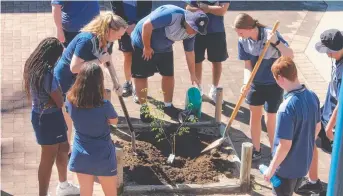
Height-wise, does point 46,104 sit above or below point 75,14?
below

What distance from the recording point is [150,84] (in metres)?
8.53

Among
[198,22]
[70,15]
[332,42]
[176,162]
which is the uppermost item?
[332,42]

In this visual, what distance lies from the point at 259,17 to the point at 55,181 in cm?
561

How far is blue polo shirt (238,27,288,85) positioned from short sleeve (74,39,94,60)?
63.2 inches

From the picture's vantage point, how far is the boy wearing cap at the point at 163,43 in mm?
6867

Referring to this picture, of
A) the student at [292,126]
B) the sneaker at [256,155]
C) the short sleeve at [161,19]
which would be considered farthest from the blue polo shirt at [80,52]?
the sneaker at [256,155]

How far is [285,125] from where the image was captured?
16.2 feet

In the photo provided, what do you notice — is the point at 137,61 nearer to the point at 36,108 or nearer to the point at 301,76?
the point at 36,108

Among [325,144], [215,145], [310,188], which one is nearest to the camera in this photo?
[310,188]

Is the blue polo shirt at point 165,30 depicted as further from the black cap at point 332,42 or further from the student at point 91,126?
the student at point 91,126

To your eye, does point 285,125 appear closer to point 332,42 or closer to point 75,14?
point 332,42

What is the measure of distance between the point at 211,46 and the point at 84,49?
226 centimetres

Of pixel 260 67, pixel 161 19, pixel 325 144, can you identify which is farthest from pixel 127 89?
pixel 325 144

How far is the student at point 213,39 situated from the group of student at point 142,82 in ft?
0.04
